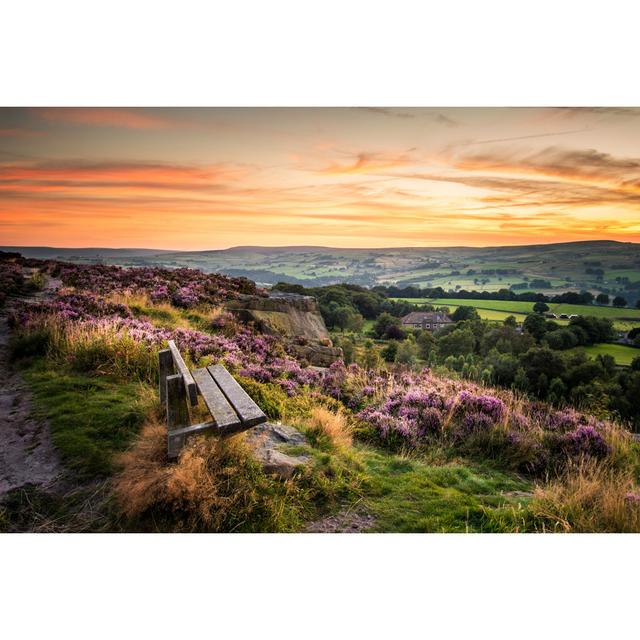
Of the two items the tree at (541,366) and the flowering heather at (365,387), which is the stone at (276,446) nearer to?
the flowering heather at (365,387)

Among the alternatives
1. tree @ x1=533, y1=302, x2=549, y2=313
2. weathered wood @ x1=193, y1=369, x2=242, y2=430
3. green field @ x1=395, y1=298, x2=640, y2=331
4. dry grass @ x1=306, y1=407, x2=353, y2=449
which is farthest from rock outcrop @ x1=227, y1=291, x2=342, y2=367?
tree @ x1=533, y1=302, x2=549, y2=313

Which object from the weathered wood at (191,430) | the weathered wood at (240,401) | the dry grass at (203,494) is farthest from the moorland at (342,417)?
the weathered wood at (240,401)

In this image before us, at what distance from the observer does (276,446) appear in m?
4.32

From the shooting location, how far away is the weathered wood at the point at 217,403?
3.28 m

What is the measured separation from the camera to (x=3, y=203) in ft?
21.9

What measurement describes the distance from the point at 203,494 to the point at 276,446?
1.11 metres

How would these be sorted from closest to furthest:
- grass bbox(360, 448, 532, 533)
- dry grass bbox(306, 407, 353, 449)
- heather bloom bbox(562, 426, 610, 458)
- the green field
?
grass bbox(360, 448, 532, 533), dry grass bbox(306, 407, 353, 449), heather bloom bbox(562, 426, 610, 458), the green field

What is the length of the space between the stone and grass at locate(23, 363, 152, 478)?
1408 millimetres

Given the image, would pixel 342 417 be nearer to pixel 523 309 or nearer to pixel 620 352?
pixel 620 352

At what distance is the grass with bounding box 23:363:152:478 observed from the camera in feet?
13.3

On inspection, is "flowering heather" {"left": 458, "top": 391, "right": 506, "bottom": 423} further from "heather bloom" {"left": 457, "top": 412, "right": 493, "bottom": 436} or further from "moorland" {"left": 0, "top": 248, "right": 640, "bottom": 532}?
"heather bloom" {"left": 457, "top": 412, "right": 493, "bottom": 436}

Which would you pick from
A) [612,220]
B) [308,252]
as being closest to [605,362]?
[612,220]

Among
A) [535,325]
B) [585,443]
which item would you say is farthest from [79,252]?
[535,325]

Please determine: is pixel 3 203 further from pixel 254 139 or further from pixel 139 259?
pixel 254 139
